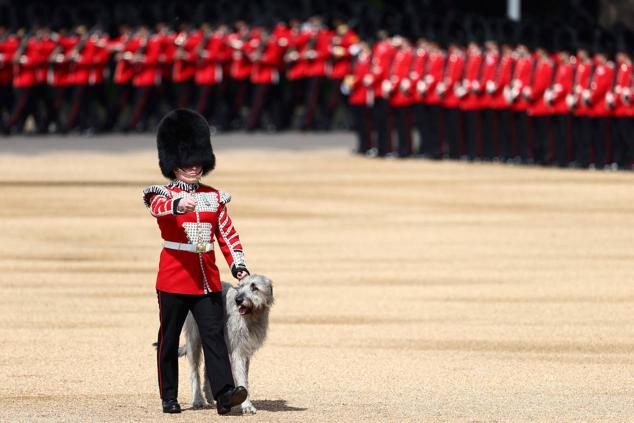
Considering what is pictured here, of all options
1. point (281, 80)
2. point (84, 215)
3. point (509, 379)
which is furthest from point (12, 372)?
point (281, 80)

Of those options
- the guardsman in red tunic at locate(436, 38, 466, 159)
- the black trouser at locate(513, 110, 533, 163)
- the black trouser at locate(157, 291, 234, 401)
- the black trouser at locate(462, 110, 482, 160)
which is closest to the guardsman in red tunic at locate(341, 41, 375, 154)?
the guardsman in red tunic at locate(436, 38, 466, 159)

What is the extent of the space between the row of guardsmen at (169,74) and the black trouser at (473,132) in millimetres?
3022

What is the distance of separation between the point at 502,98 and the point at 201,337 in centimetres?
1287

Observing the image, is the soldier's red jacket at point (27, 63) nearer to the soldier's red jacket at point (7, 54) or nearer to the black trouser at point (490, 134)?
the soldier's red jacket at point (7, 54)

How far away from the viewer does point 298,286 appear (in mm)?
10961

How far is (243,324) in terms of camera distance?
7.10m

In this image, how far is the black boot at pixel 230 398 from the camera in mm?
6922

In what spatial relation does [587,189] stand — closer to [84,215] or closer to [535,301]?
[84,215]

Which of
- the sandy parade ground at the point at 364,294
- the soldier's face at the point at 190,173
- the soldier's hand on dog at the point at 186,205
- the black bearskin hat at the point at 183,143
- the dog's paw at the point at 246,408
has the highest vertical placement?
the black bearskin hat at the point at 183,143

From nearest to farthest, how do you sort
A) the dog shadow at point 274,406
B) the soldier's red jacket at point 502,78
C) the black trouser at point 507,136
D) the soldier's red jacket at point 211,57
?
the dog shadow at point 274,406 < the soldier's red jacket at point 502,78 < the black trouser at point 507,136 < the soldier's red jacket at point 211,57

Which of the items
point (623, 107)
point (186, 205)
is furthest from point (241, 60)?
point (186, 205)

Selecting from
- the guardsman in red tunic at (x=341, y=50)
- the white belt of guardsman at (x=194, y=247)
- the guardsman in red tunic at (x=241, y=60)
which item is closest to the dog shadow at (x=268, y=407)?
the white belt of guardsman at (x=194, y=247)

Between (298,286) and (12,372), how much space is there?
3.01 metres

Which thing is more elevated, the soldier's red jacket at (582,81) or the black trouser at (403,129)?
the soldier's red jacket at (582,81)
